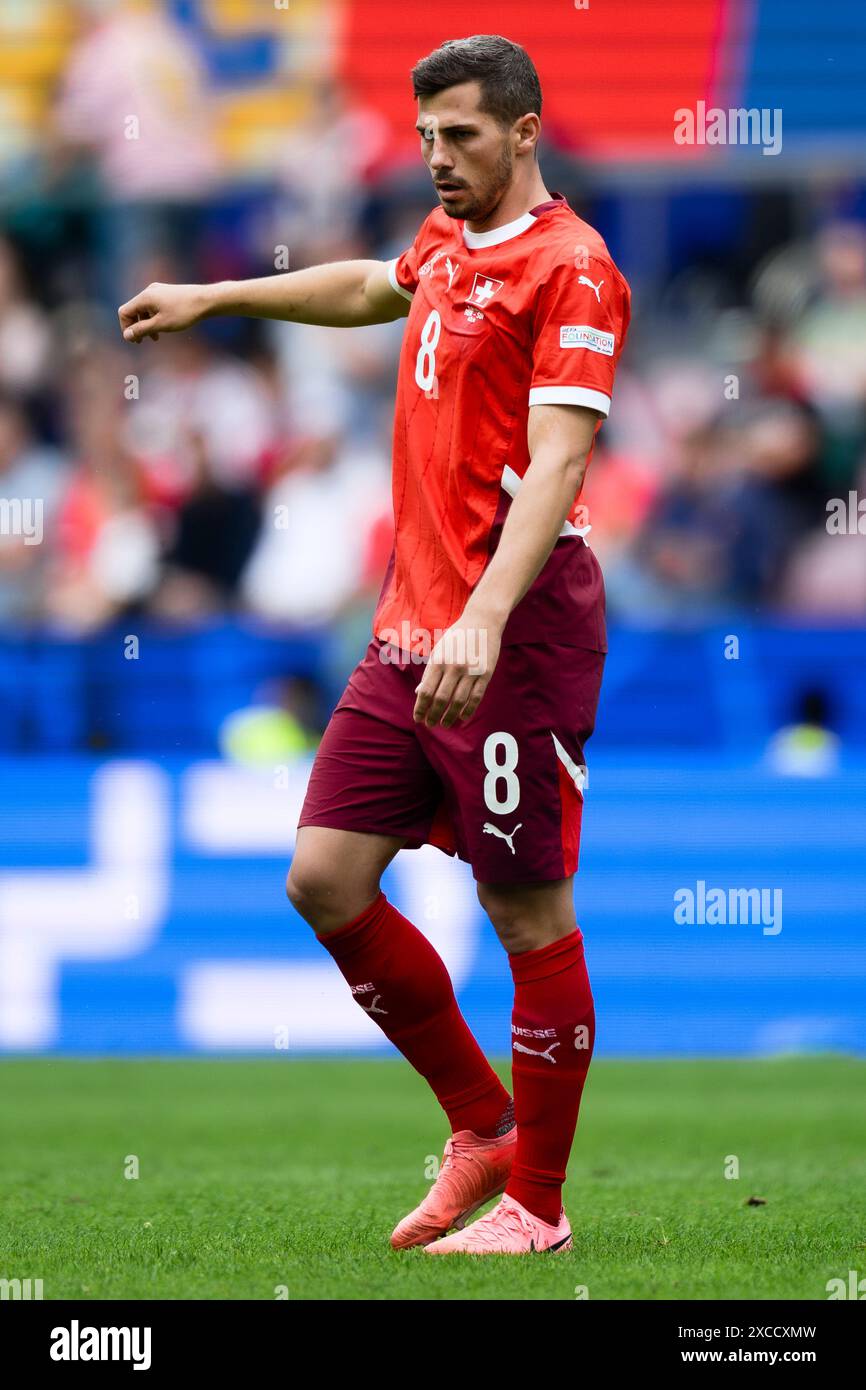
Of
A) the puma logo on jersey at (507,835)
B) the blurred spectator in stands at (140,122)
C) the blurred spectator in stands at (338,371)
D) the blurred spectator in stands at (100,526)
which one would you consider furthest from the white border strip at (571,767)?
the blurred spectator in stands at (140,122)

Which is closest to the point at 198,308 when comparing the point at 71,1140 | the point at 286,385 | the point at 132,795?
the point at 71,1140

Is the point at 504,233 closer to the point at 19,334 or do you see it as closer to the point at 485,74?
the point at 485,74

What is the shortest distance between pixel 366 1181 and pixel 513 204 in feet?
7.66

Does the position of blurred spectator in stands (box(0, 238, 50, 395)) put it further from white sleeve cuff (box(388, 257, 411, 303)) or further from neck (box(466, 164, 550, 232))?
neck (box(466, 164, 550, 232))

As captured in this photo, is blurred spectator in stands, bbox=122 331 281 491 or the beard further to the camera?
blurred spectator in stands, bbox=122 331 281 491

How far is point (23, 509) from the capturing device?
10.0m

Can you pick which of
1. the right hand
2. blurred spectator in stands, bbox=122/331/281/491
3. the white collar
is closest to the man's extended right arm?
the right hand

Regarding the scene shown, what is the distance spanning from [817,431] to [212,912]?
3.79 m

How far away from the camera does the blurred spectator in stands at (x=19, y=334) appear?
427 inches

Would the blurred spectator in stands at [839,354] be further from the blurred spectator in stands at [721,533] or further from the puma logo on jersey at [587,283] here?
the puma logo on jersey at [587,283]

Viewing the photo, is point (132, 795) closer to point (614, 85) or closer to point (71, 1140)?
point (71, 1140)

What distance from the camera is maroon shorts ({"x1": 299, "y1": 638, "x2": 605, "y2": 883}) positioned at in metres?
3.81

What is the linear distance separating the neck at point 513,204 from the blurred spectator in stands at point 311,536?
5426 millimetres

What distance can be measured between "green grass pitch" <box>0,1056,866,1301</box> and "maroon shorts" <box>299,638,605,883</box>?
0.74 metres
